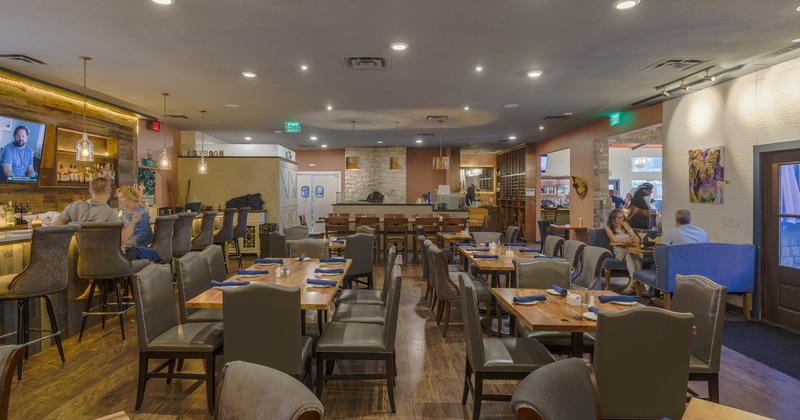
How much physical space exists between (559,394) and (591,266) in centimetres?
371

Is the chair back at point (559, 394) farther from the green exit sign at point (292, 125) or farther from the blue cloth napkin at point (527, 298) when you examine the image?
the green exit sign at point (292, 125)

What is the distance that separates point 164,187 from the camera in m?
10.5

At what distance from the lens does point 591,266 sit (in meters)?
4.75

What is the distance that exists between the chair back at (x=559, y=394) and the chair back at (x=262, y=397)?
1.91ft

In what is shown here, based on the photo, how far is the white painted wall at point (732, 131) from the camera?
5.27m

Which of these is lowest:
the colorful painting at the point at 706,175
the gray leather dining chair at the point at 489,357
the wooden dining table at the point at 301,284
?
the gray leather dining chair at the point at 489,357

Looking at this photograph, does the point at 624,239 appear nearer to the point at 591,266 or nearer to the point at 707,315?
the point at 591,266

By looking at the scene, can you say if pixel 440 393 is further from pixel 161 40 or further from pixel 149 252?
pixel 161 40

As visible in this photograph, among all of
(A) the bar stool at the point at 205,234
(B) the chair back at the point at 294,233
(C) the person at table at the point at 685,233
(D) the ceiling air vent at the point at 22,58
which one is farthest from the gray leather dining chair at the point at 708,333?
(D) the ceiling air vent at the point at 22,58

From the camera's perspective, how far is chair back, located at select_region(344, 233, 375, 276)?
5758 millimetres

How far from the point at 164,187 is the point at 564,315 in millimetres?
10097

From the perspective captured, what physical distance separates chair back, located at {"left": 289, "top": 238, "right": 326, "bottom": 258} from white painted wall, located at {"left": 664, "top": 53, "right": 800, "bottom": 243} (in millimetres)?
5361

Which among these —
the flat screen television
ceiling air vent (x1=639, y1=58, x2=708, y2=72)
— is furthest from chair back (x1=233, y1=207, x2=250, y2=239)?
ceiling air vent (x1=639, y1=58, x2=708, y2=72)

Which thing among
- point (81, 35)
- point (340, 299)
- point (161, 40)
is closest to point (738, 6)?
point (340, 299)
